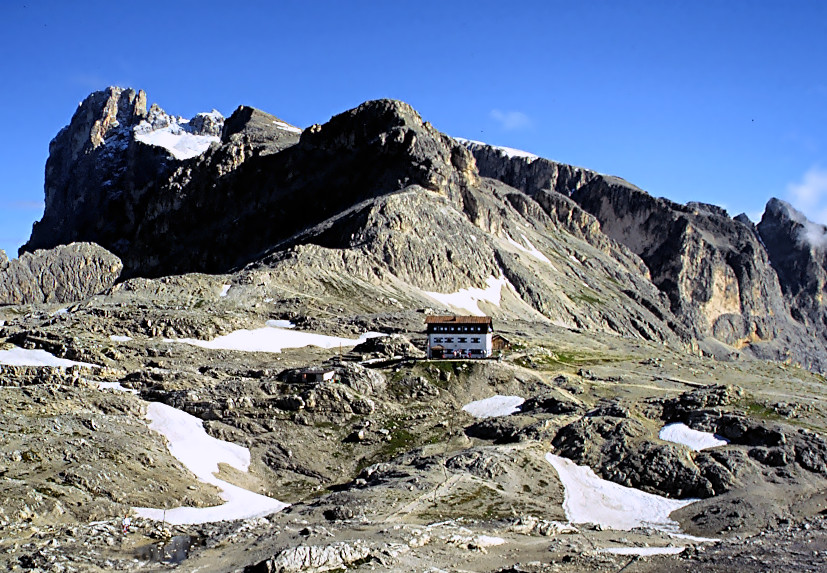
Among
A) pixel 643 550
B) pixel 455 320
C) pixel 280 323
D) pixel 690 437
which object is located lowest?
pixel 643 550

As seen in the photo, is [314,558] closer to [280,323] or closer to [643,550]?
[643,550]

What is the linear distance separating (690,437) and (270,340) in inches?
2363

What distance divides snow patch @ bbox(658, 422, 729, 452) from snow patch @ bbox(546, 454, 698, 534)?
9.82 metres

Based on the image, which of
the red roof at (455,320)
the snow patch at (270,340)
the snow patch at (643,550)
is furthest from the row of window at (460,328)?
the snow patch at (643,550)

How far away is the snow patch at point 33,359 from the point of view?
86375mm

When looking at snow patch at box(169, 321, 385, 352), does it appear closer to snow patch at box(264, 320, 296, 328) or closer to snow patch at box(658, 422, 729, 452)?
snow patch at box(264, 320, 296, 328)

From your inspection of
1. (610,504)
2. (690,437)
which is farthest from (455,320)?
(610,504)

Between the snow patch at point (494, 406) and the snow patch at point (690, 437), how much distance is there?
16.6 metres

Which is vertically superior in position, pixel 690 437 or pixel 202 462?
pixel 690 437

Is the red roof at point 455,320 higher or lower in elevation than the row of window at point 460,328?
higher

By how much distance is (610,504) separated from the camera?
65312mm

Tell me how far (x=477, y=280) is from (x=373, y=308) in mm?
45946

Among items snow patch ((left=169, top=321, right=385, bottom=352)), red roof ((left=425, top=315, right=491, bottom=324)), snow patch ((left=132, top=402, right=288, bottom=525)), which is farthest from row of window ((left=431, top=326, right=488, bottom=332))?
snow patch ((left=132, top=402, right=288, bottom=525))

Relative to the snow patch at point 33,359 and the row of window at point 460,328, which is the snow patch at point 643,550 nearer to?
the snow patch at point 33,359
